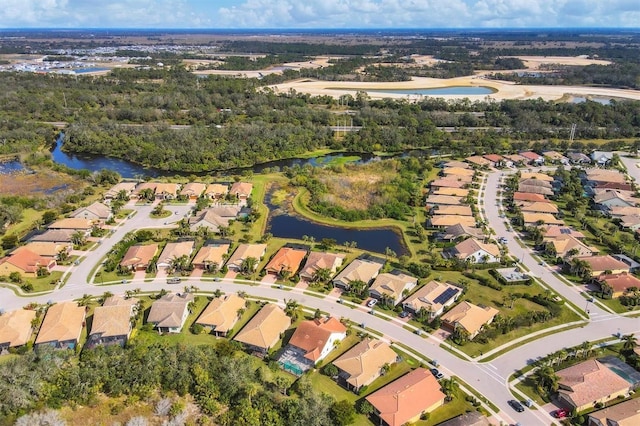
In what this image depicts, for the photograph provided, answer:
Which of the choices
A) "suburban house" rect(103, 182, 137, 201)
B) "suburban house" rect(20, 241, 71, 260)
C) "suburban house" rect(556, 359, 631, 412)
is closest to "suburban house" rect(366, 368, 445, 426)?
"suburban house" rect(556, 359, 631, 412)

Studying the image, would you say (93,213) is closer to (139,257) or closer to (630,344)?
(139,257)

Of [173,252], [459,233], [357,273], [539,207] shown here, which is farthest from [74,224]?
[539,207]

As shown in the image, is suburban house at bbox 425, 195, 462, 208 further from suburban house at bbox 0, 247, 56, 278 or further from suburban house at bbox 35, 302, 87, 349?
suburban house at bbox 0, 247, 56, 278

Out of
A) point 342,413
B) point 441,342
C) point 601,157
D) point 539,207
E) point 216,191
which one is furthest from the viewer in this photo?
point 601,157

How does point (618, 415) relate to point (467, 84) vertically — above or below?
below

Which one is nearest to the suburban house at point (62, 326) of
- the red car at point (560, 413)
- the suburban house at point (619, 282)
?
the red car at point (560, 413)

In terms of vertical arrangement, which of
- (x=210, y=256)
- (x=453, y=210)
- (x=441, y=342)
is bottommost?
(x=441, y=342)

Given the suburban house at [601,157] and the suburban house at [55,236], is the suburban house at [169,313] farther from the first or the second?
the suburban house at [601,157]
